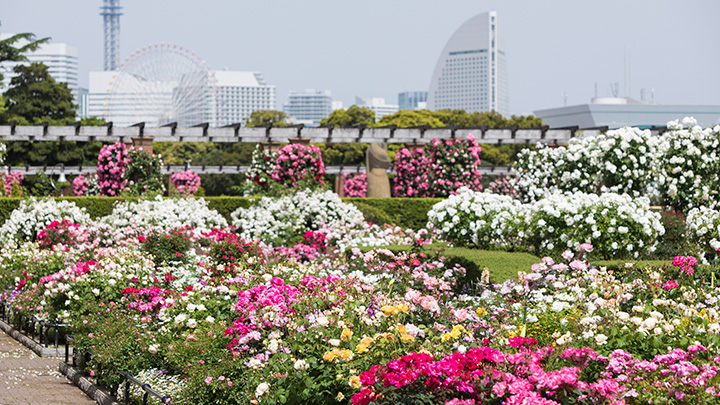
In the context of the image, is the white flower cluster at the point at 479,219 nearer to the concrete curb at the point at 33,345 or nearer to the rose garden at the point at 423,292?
the rose garden at the point at 423,292

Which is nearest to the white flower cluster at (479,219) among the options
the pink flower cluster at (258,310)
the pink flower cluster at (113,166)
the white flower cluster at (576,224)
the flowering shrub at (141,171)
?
the white flower cluster at (576,224)

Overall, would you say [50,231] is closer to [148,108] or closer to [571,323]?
[571,323]

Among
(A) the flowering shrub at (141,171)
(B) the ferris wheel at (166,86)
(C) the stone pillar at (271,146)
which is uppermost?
(B) the ferris wheel at (166,86)

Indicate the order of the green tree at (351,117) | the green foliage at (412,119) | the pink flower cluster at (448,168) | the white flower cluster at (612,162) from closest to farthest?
the white flower cluster at (612,162) → the pink flower cluster at (448,168) → the green tree at (351,117) → the green foliage at (412,119)

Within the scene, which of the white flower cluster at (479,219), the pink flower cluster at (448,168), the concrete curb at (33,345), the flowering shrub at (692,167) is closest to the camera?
the concrete curb at (33,345)

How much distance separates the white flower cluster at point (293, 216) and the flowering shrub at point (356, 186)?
1790 centimetres

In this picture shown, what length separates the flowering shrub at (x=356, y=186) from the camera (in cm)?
3266

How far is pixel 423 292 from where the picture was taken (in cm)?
643

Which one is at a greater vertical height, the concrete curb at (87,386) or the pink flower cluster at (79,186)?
the pink flower cluster at (79,186)

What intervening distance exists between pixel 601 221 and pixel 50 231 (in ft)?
27.1

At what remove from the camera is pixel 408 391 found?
3.77 meters

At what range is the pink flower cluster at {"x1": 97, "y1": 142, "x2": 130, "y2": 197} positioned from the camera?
19.8m

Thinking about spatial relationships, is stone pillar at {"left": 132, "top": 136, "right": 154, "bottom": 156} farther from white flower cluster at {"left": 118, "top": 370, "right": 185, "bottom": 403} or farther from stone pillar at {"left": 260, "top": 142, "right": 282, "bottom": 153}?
white flower cluster at {"left": 118, "top": 370, "right": 185, "bottom": 403}

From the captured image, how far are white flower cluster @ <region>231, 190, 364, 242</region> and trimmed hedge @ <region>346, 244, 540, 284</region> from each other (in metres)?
4.75
